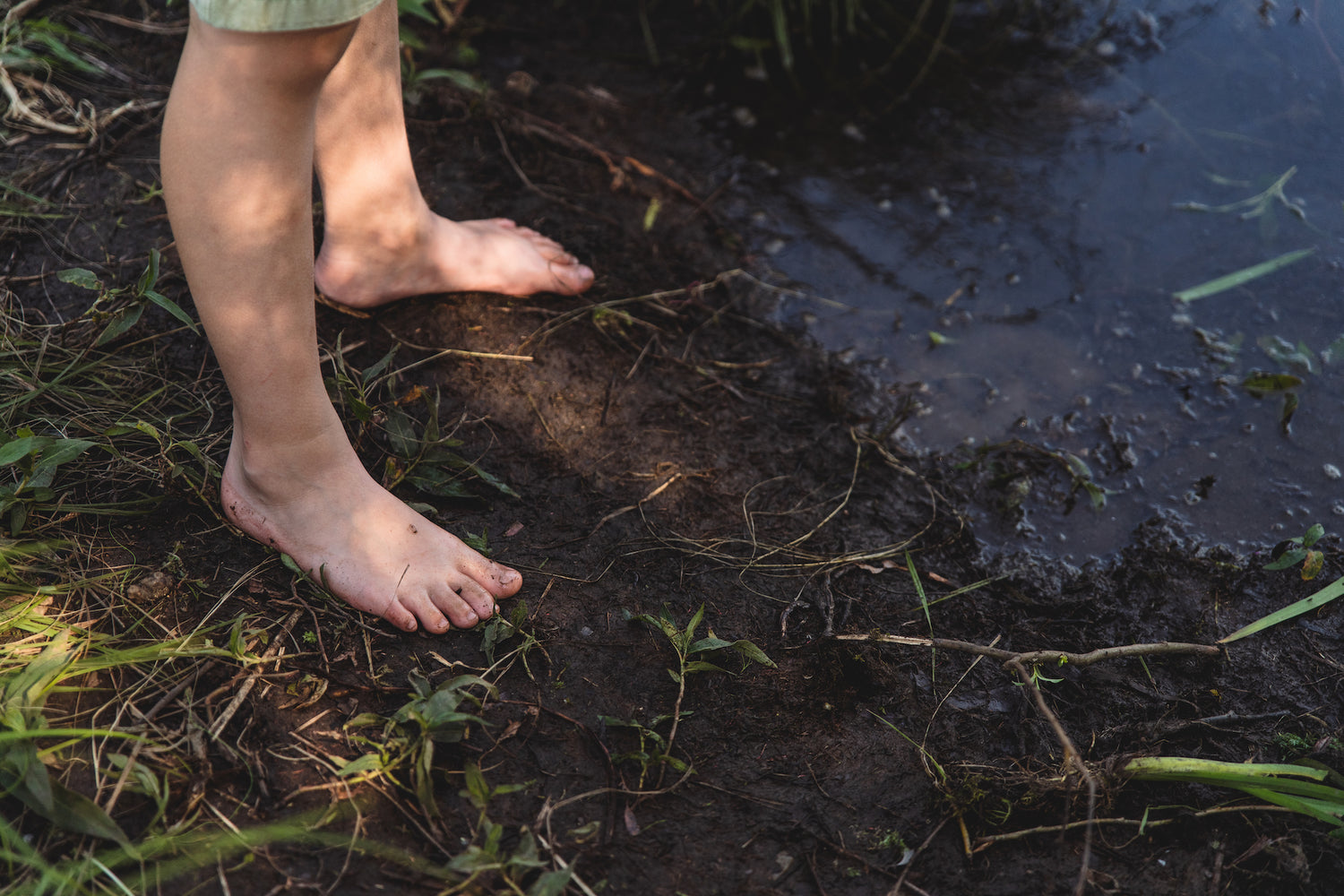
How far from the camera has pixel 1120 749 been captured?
157cm

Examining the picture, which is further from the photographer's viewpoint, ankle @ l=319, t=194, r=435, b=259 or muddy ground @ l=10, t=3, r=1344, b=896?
ankle @ l=319, t=194, r=435, b=259

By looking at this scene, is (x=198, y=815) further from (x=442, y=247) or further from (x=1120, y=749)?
(x=1120, y=749)

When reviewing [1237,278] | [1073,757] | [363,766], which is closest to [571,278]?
[363,766]

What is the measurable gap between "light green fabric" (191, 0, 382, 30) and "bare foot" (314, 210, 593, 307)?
907 mm

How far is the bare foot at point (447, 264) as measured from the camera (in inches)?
79.4

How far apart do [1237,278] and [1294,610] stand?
47.0 inches

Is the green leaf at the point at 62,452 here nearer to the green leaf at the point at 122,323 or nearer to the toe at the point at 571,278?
the green leaf at the point at 122,323

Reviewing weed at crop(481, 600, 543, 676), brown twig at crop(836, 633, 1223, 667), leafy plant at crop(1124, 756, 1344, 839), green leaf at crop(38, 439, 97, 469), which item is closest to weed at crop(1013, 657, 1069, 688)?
brown twig at crop(836, 633, 1223, 667)

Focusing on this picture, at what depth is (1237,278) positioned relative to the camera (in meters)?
2.53

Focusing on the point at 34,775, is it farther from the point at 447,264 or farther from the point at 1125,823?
the point at 1125,823

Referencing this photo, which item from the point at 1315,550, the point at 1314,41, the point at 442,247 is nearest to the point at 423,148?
the point at 442,247

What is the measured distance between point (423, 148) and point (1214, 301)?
2293mm

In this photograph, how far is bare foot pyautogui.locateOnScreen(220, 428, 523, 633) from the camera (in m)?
1.56

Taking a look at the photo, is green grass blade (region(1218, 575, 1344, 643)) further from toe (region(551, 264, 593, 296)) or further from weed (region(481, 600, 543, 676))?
toe (region(551, 264, 593, 296))
